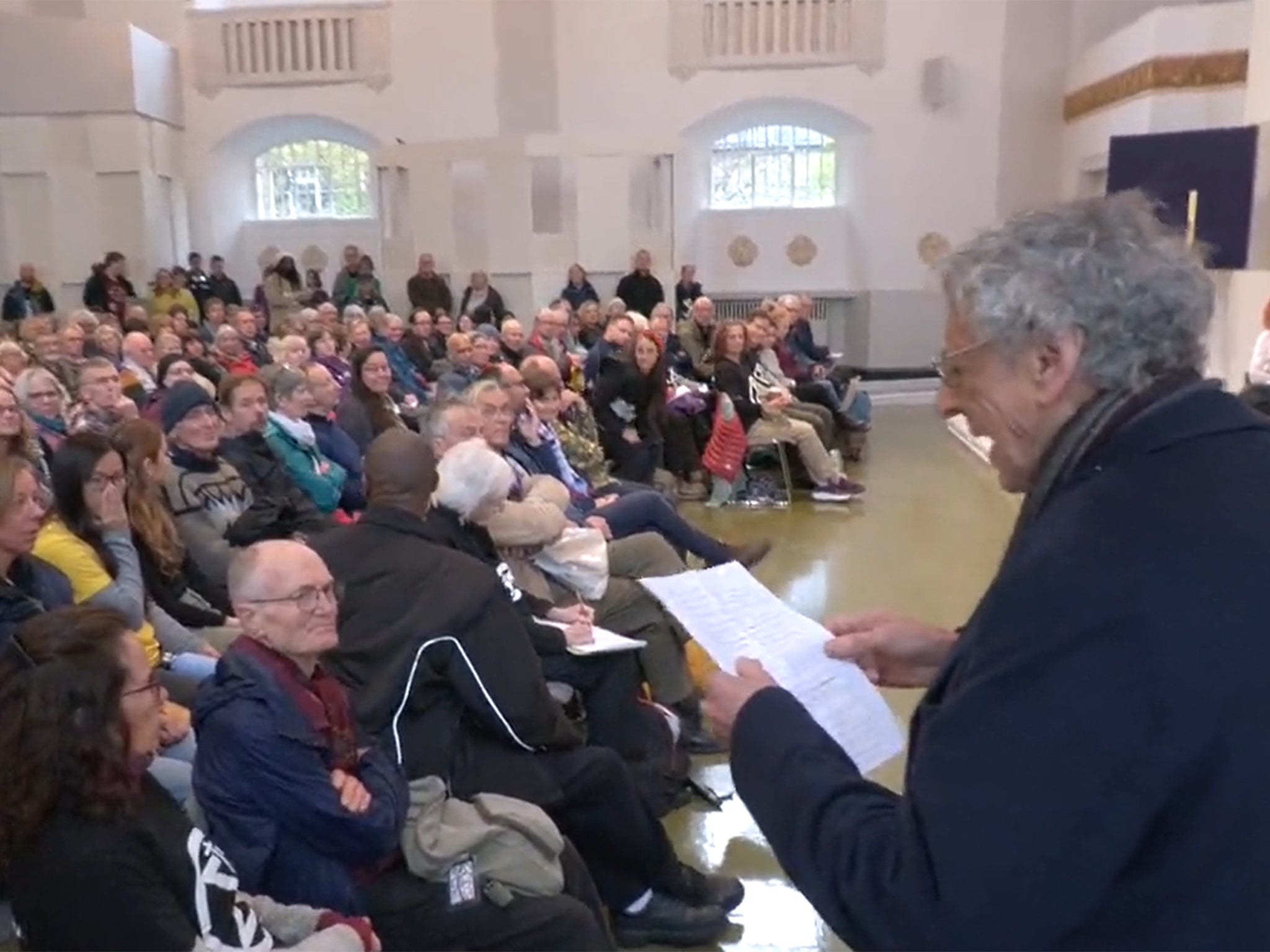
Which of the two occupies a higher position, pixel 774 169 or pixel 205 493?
pixel 774 169

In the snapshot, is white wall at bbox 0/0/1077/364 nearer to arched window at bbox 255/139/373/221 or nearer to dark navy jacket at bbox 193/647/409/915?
arched window at bbox 255/139/373/221

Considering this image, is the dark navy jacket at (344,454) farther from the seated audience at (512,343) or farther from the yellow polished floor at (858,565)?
the seated audience at (512,343)

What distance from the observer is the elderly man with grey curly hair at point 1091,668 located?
0.92m

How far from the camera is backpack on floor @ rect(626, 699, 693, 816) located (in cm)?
346

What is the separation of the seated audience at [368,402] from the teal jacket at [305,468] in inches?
35.8

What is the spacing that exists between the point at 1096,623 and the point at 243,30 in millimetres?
15472

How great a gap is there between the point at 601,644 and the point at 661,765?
18.0 inches

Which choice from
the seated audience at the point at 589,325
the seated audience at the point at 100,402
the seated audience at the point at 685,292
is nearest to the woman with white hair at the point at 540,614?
the seated audience at the point at 100,402

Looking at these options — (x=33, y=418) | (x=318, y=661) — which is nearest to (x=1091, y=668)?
(x=318, y=661)

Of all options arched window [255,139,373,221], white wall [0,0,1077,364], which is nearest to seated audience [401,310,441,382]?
white wall [0,0,1077,364]

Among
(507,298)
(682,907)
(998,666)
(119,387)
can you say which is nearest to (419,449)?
(682,907)

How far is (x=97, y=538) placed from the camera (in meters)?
3.29

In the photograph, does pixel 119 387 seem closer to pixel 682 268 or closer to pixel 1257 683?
pixel 1257 683

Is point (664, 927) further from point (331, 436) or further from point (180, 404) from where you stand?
point (331, 436)
